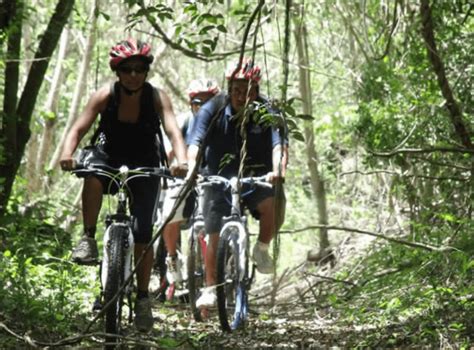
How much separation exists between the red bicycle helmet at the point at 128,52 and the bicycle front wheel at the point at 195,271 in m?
2.39

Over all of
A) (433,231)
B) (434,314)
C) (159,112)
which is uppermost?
(159,112)

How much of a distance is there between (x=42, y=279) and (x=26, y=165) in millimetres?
11086

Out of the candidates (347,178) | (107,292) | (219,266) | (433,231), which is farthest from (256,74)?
(347,178)

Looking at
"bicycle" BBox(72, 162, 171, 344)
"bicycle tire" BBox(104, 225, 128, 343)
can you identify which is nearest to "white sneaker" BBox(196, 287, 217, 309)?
"bicycle" BBox(72, 162, 171, 344)

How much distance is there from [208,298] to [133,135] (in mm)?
1696

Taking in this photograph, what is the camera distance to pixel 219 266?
291 inches

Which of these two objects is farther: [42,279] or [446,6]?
[446,6]

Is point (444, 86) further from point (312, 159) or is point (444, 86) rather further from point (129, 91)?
point (312, 159)

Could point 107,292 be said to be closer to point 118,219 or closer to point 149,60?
point 118,219

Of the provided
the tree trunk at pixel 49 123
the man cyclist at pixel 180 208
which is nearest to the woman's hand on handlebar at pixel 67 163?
the man cyclist at pixel 180 208

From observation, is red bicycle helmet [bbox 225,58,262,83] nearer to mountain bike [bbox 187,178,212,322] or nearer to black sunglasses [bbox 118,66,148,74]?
black sunglasses [bbox 118,66,148,74]

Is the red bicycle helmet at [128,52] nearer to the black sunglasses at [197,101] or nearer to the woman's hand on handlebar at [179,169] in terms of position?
the woman's hand on handlebar at [179,169]

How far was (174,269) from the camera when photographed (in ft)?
33.6

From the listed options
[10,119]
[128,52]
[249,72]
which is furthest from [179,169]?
[10,119]
